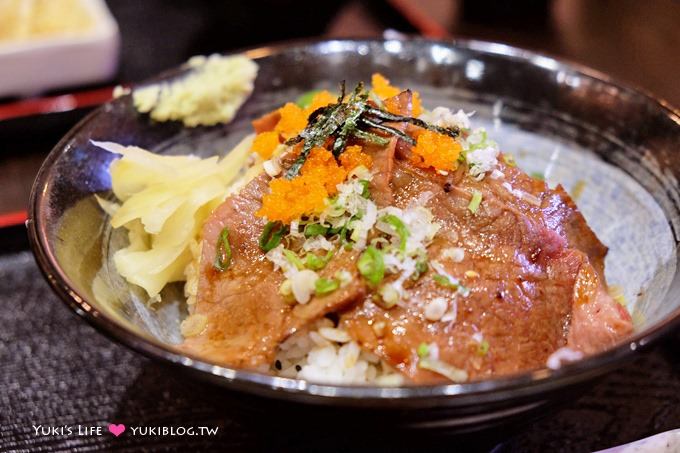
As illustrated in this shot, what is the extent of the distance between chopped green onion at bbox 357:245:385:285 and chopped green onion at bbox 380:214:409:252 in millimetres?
62

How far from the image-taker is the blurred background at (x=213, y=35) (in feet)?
10.9

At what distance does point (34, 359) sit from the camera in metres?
2.13

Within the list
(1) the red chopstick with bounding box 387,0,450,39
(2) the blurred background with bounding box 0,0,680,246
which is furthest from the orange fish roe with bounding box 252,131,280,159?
(1) the red chopstick with bounding box 387,0,450,39

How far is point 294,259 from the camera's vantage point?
166 cm

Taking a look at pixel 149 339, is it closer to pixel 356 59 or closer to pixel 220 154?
pixel 220 154

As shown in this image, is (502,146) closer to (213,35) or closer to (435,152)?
(435,152)

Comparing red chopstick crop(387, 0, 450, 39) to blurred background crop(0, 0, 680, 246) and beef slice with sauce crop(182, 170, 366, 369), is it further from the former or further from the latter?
beef slice with sauce crop(182, 170, 366, 369)

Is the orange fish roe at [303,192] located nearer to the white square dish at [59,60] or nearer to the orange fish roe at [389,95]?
the orange fish roe at [389,95]

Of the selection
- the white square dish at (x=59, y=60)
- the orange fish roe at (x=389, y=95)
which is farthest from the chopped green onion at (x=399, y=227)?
the white square dish at (x=59, y=60)

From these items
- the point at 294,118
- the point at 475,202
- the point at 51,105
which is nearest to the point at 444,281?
the point at 475,202

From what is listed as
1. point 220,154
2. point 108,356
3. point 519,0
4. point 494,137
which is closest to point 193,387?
point 108,356

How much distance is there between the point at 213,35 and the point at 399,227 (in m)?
3.17

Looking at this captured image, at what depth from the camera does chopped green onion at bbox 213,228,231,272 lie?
5.74ft

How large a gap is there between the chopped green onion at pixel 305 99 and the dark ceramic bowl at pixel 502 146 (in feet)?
0.10
